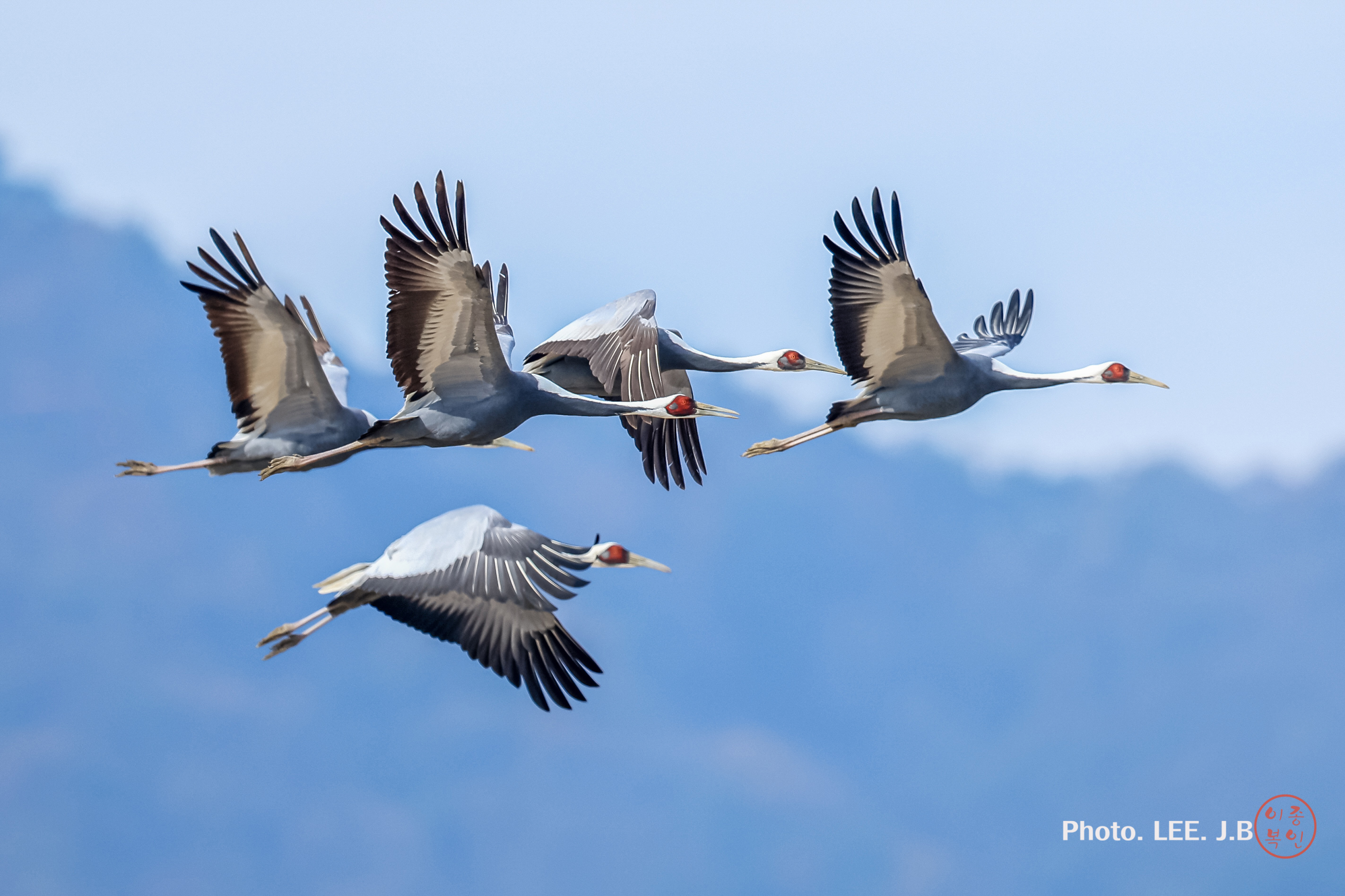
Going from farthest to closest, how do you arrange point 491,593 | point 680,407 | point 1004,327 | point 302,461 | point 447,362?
point 1004,327, point 680,407, point 302,461, point 447,362, point 491,593

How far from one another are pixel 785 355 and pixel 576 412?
3.05 meters

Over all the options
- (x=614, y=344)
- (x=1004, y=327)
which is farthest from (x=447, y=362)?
(x=1004, y=327)

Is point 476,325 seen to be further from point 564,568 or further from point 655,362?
point 655,362

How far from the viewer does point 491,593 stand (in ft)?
33.4

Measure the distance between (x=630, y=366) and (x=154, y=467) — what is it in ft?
11.8

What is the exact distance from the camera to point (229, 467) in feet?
39.5

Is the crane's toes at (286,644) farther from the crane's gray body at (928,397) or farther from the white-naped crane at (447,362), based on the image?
the crane's gray body at (928,397)

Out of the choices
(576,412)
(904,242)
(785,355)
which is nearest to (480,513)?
(576,412)

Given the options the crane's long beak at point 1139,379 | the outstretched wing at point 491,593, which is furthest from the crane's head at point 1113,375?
the outstretched wing at point 491,593

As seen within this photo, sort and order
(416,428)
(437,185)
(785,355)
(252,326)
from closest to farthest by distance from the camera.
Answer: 1. (437,185)
2. (416,428)
3. (252,326)
4. (785,355)

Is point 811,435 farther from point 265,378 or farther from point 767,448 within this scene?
point 265,378

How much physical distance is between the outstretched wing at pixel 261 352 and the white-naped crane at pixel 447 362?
0.56 m

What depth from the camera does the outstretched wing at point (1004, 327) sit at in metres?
15.0

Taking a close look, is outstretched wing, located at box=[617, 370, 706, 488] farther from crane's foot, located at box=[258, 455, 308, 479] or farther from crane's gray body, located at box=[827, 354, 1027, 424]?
crane's foot, located at box=[258, 455, 308, 479]
